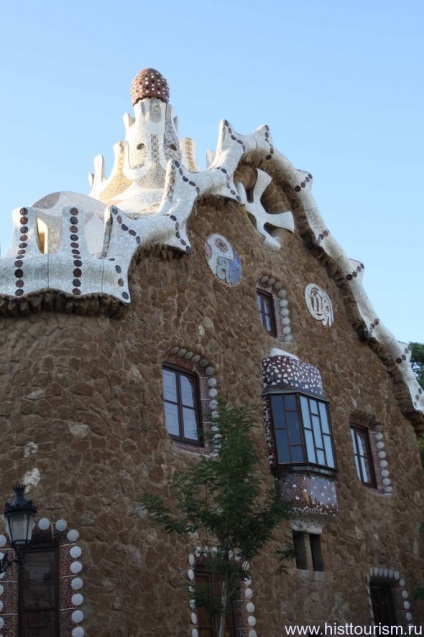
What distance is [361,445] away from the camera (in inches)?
577

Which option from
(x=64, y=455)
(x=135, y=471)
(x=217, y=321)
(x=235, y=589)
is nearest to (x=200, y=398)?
(x=217, y=321)

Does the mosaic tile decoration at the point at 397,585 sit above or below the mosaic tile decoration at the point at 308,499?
below

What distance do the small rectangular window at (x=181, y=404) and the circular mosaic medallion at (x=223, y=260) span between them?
5.68ft

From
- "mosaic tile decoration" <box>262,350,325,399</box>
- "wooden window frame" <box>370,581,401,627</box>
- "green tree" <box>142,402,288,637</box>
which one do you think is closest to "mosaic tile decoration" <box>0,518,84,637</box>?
"green tree" <box>142,402,288,637</box>

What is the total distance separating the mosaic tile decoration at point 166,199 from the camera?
1026 centimetres

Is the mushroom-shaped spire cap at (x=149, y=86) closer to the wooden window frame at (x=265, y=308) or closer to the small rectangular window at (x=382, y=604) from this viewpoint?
the wooden window frame at (x=265, y=308)

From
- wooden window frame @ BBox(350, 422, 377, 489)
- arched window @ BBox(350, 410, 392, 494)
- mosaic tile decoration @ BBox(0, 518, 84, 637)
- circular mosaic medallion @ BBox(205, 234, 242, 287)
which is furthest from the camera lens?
arched window @ BBox(350, 410, 392, 494)

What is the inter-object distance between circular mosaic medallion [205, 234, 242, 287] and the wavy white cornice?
0.71 m

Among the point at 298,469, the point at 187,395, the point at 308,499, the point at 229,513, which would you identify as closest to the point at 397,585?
the point at 308,499

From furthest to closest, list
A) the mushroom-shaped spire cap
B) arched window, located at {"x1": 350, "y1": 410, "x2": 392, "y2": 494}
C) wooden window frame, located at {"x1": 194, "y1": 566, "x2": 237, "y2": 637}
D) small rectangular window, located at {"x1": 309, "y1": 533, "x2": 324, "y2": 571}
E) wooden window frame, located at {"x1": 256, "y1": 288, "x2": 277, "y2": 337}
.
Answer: the mushroom-shaped spire cap
arched window, located at {"x1": 350, "y1": 410, "x2": 392, "y2": 494}
wooden window frame, located at {"x1": 256, "y1": 288, "x2": 277, "y2": 337}
small rectangular window, located at {"x1": 309, "y1": 533, "x2": 324, "y2": 571}
wooden window frame, located at {"x1": 194, "y1": 566, "x2": 237, "y2": 637}

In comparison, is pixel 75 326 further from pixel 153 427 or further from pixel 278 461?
pixel 278 461

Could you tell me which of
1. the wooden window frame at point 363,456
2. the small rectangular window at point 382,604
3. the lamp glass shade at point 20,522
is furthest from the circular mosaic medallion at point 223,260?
the lamp glass shade at point 20,522

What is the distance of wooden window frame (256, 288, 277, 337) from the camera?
44.9 ft

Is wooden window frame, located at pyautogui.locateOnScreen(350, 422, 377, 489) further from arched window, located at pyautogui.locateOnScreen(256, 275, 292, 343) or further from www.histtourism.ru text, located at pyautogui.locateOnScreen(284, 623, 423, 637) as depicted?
www.histtourism.ru text, located at pyautogui.locateOnScreen(284, 623, 423, 637)
